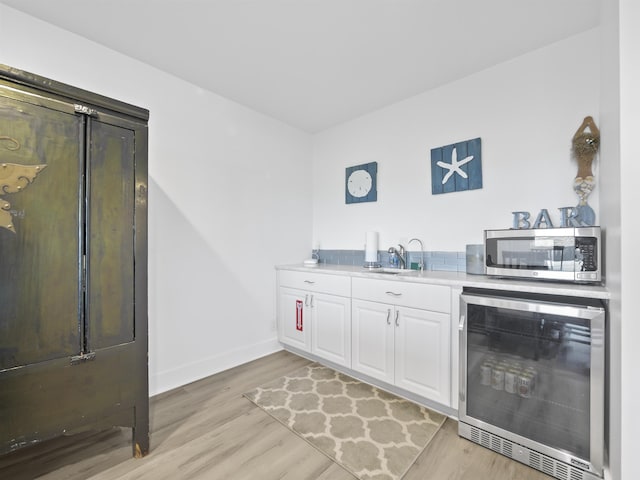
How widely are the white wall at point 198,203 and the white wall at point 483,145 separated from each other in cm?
89

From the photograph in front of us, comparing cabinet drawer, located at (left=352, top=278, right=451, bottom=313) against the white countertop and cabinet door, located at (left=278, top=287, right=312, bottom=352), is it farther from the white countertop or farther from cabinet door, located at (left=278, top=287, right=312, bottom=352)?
cabinet door, located at (left=278, top=287, right=312, bottom=352)

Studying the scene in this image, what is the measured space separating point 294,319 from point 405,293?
4.29 ft

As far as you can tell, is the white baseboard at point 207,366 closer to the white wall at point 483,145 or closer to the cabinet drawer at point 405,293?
the cabinet drawer at point 405,293

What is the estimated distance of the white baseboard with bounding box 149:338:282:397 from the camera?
2340 millimetres

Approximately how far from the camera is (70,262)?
1454 millimetres

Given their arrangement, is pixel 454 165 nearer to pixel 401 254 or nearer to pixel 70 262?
pixel 401 254

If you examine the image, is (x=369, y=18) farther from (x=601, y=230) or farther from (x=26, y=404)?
(x=26, y=404)

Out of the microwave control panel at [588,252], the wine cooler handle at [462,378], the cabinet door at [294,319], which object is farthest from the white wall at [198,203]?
the microwave control panel at [588,252]

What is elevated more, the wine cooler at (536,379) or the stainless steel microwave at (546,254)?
the stainless steel microwave at (546,254)

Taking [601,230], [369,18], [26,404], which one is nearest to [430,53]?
[369,18]

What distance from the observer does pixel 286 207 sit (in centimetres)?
337

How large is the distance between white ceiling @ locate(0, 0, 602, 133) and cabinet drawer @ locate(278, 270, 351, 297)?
Answer: 5.66 ft

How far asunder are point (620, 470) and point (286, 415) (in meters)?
1.68

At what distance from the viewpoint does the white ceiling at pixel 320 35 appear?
1750 mm
